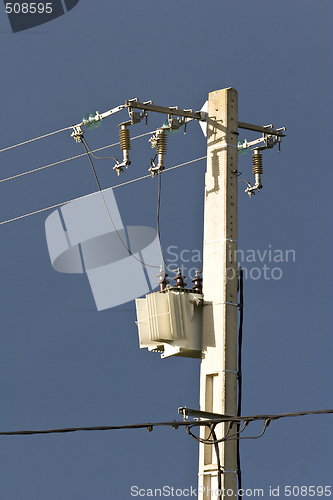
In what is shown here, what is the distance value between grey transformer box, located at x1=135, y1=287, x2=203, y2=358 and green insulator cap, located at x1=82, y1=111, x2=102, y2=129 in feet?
11.4

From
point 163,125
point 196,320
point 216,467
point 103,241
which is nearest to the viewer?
point 216,467

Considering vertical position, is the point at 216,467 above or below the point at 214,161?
below

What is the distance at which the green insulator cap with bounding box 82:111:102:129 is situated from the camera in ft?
66.9

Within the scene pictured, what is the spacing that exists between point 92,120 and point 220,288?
13.7ft

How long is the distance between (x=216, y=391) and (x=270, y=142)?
544cm

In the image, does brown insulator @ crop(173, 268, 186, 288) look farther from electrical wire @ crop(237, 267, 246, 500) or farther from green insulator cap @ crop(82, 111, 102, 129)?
green insulator cap @ crop(82, 111, 102, 129)

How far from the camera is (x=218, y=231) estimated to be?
1902cm

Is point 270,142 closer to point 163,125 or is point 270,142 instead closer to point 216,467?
point 163,125

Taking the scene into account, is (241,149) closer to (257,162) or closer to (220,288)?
(257,162)

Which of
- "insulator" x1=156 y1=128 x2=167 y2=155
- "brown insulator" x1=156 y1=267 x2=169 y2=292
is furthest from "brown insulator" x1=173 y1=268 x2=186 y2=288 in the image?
"insulator" x1=156 y1=128 x2=167 y2=155

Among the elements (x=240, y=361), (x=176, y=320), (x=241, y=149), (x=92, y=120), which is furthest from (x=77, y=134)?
(x=240, y=361)

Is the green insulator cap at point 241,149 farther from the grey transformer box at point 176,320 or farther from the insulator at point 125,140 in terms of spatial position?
the grey transformer box at point 176,320

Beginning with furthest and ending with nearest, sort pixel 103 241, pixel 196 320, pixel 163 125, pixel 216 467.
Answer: pixel 103 241
pixel 163 125
pixel 196 320
pixel 216 467

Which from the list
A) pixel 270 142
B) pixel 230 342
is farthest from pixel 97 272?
pixel 230 342
